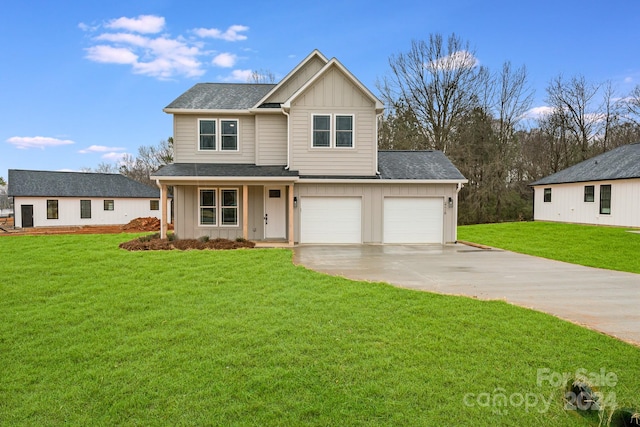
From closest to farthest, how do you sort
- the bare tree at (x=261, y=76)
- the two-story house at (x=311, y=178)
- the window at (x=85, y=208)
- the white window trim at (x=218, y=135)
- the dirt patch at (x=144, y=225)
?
the two-story house at (x=311, y=178) < the white window trim at (x=218, y=135) < the dirt patch at (x=144, y=225) < the window at (x=85, y=208) < the bare tree at (x=261, y=76)

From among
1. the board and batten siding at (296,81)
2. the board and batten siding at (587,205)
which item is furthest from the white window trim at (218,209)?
the board and batten siding at (587,205)

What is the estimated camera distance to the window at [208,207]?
49.0ft

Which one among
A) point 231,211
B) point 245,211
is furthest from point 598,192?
point 231,211

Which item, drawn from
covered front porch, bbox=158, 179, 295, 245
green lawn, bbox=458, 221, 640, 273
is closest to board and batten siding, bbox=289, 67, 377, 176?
covered front porch, bbox=158, 179, 295, 245

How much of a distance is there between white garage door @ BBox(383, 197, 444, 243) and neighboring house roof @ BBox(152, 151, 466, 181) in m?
0.98

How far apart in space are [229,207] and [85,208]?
18.8 m

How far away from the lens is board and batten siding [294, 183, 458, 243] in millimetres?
14406

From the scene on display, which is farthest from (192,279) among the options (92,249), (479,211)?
(479,211)

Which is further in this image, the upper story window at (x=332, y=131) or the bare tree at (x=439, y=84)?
the bare tree at (x=439, y=84)

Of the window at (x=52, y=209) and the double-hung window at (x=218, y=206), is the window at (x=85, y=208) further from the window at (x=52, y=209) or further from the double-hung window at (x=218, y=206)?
the double-hung window at (x=218, y=206)

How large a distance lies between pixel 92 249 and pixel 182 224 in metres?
3.55

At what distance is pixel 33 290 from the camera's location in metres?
6.71

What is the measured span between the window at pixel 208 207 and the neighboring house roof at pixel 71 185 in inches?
675

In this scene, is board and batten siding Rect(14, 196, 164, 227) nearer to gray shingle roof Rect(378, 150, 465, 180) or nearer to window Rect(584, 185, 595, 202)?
gray shingle roof Rect(378, 150, 465, 180)
